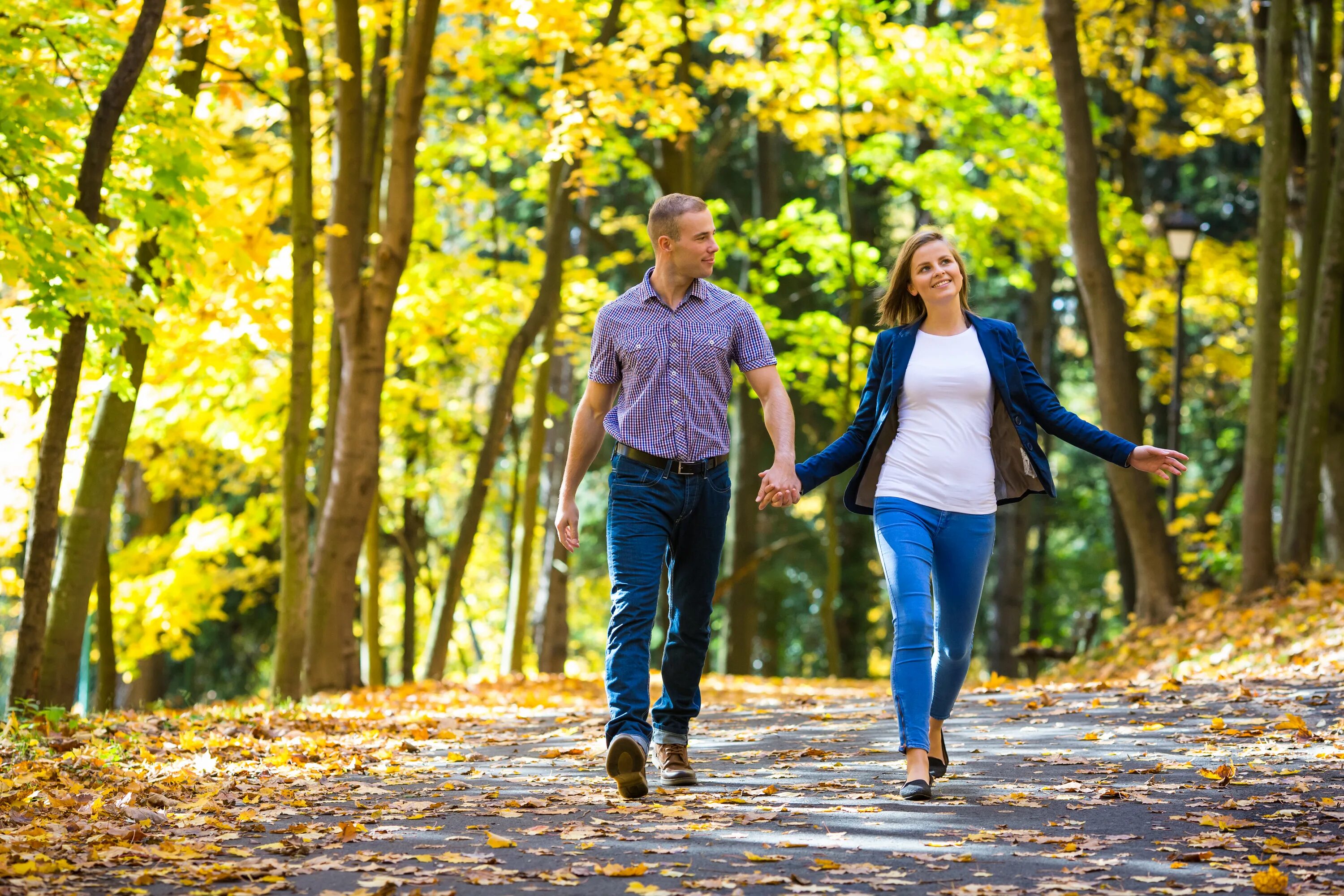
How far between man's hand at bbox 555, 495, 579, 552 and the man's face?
3.38 feet

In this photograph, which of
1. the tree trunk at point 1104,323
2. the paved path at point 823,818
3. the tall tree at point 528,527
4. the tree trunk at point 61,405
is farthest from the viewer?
the tall tree at point 528,527

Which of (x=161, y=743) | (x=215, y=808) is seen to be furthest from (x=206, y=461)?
(x=215, y=808)

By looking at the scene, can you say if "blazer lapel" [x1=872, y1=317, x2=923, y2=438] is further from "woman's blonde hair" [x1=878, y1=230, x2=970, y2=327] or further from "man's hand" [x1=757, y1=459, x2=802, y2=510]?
"man's hand" [x1=757, y1=459, x2=802, y2=510]

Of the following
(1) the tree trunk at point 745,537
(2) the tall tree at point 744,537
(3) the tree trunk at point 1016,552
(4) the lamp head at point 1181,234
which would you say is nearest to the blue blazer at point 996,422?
(4) the lamp head at point 1181,234

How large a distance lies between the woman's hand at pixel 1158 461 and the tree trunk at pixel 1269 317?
279 inches

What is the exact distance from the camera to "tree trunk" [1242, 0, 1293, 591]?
37.6 ft

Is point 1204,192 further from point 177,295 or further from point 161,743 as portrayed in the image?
point 161,743

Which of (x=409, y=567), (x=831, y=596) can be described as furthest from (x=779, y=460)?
(x=409, y=567)

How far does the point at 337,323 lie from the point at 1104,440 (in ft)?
28.2

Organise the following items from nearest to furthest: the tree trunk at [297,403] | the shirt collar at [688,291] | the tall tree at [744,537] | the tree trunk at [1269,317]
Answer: the shirt collar at [688,291]
the tree trunk at [297,403]
the tree trunk at [1269,317]
the tall tree at [744,537]

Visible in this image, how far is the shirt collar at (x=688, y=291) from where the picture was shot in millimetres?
5199

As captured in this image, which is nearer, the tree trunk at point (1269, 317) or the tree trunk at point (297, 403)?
the tree trunk at point (297, 403)

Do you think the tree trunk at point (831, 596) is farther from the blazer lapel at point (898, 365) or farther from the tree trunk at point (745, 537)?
the blazer lapel at point (898, 365)

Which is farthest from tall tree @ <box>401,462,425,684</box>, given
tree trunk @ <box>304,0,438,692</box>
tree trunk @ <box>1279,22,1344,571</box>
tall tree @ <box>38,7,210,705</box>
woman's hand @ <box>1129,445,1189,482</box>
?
woman's hand @ <box>1129,445,1189,482</box>
